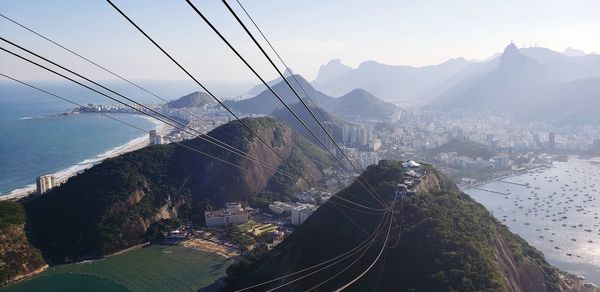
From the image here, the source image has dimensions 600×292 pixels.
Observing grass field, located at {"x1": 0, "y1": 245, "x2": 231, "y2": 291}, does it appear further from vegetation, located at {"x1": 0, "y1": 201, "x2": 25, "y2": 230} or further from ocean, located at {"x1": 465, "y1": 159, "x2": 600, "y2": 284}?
ocean, located at {"x1": 465, "y1": 159, "x2": 600, "y2": 284}

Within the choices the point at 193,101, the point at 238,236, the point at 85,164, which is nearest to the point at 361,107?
the point at 193,101

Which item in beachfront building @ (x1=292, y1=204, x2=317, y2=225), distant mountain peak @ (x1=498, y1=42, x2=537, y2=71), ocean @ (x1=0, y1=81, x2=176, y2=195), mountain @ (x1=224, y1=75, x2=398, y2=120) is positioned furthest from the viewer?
distant mountain peak @ (x1=498, y1=42, x2=537, y2=71)

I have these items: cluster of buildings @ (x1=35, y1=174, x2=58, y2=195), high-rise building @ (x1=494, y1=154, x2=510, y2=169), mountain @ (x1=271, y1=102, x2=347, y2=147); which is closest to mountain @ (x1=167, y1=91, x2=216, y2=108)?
mountain @ (x1=271, y1=102, x2=347, y2=147)

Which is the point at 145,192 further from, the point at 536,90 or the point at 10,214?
the point at 536,90

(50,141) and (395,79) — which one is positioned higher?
(395,79)

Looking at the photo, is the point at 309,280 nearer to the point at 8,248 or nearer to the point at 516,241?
the point at 516,241

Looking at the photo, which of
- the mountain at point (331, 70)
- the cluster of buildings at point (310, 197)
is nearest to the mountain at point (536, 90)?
the cluster of buildings at point (310, 197)

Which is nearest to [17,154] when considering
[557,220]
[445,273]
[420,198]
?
[420,198]
